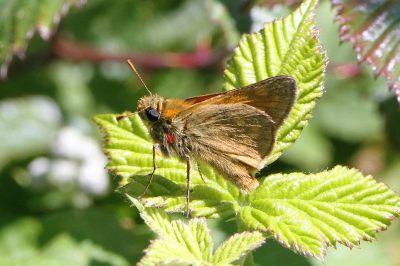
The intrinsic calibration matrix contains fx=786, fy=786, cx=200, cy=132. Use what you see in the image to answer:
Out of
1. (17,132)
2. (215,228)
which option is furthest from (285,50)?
(17,132)

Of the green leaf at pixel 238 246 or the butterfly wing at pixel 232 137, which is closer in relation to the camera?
the green leaf at pixel 238 246

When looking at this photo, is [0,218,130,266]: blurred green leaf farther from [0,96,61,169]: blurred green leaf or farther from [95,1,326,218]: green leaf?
[95,1,326,218]: green leaf

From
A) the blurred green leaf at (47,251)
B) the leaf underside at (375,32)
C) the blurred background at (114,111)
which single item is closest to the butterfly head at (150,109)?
the blurred background at (114,111)

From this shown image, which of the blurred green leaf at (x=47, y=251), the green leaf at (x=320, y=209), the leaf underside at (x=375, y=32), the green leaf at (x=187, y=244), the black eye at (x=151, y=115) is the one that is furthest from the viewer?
the blurred green leaf at (x=47, y=251)

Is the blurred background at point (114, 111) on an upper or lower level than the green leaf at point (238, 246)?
upper

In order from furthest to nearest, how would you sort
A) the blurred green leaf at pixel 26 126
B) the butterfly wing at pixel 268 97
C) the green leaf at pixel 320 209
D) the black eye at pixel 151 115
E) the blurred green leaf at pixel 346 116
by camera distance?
1. the blurred green leaf at pixel 346 116
2. the blurred green leaf at pixel 26 126
3. the black eye at pixel 151 115
4. the butterfly wing at pixel 268 97
5. the green leaf at pixel 320 209

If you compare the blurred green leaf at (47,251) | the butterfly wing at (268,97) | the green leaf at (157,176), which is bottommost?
the blurred green leaf at (47,251)

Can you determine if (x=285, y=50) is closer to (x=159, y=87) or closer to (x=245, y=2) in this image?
(x=245, y=2)

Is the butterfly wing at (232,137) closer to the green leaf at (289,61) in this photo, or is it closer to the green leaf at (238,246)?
the green leaf at (289,61)
